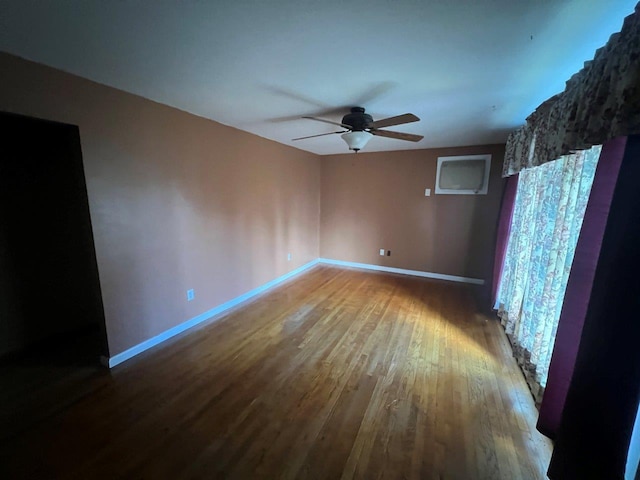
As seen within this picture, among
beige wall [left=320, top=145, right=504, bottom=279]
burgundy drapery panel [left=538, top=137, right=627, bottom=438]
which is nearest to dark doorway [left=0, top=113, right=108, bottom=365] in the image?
burgundy drapery panel [left=538, top=137, right=627, bottom=438]

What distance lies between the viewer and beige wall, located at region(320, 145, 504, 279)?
423 cm

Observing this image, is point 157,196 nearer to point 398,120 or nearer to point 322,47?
point 322,47

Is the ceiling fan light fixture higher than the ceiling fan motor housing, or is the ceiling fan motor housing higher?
the ceiling fan motor housing

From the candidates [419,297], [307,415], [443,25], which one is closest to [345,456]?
Answer: [307,415]

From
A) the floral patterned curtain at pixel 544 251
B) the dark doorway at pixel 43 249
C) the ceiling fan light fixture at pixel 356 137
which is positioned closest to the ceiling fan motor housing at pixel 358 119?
the ceiling fan light fixture at pixel 356 137

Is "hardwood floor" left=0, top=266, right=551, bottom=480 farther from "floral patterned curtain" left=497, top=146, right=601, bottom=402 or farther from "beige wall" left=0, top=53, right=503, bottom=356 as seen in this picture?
"beige wall" left=0, top=53, right=503, bottom=356

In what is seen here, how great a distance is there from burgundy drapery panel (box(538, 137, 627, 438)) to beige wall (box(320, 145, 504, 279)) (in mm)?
3003

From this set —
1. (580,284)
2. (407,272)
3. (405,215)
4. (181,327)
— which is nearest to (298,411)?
(181,327)

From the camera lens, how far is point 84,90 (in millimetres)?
1877

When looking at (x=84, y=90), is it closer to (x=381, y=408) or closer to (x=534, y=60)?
(x=534, y=60)

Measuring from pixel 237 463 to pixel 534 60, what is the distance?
2910mm

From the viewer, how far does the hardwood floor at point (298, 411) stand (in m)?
1.44

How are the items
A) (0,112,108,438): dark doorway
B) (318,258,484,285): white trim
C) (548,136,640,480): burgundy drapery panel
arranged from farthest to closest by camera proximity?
(318,258,484,285): white trim → (0,112,108,438): dark doorway → (548,136,640,480): burgundy drapery panel

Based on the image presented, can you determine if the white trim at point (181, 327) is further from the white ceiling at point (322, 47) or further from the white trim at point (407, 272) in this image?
the white ceiling at point (322, 47)
